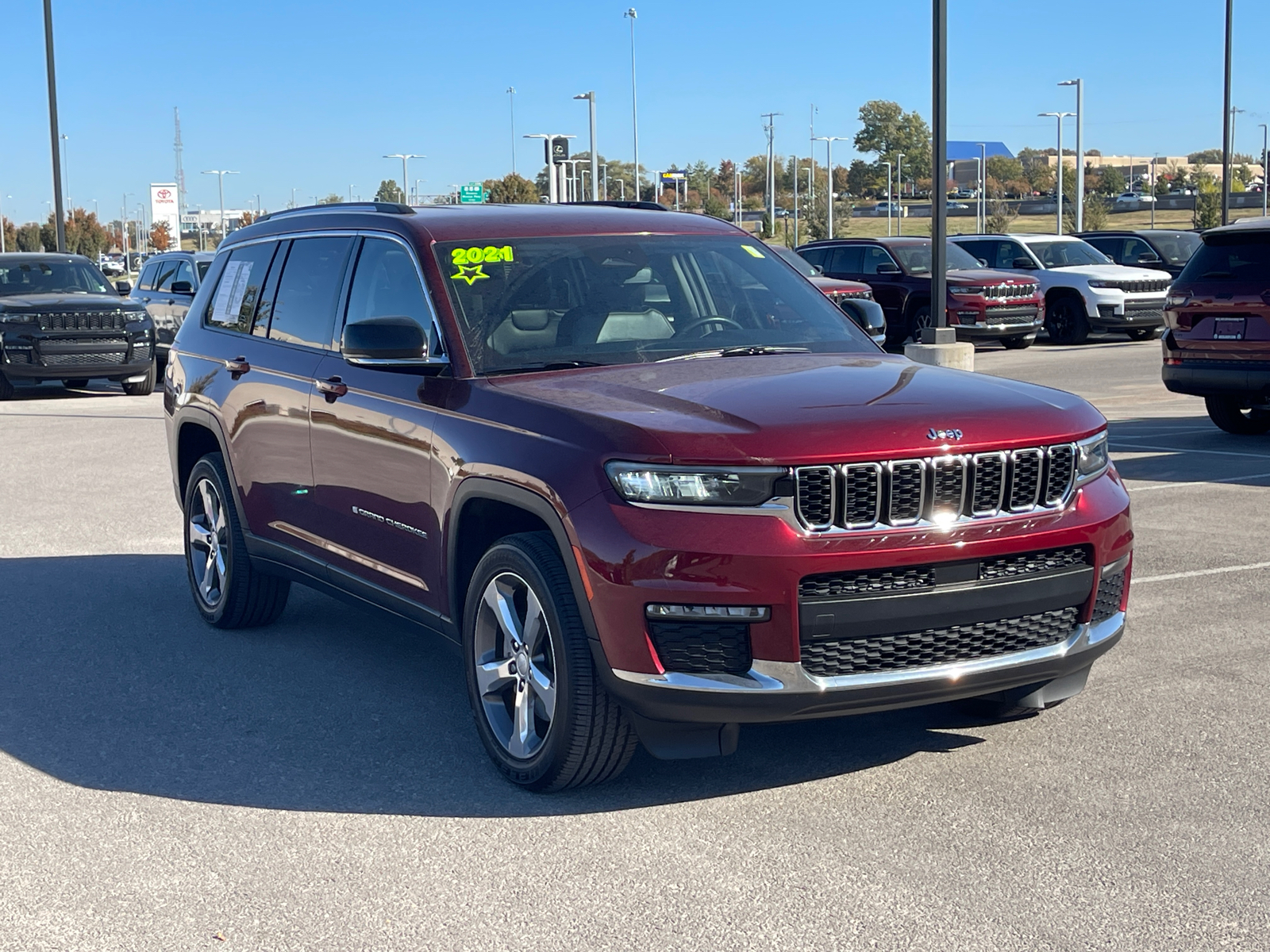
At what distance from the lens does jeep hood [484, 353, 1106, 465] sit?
14.2ft

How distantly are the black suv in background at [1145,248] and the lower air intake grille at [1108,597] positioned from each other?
1030 inches

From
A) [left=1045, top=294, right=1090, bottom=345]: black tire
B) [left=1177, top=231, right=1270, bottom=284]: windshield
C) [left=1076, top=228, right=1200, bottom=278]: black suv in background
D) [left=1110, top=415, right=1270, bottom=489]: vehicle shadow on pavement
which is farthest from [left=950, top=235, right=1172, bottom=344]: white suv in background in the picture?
[left=1177, top=231, right=1270, bottom=284]: windshield

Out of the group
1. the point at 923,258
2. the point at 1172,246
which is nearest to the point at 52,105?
the point at 923,258

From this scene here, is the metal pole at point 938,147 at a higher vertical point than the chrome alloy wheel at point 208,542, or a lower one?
higher

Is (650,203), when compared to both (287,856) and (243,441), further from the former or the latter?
(287,856)

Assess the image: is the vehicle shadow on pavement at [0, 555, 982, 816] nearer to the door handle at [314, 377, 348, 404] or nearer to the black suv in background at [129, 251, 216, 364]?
the door handle at [314, 377, 348, 404]

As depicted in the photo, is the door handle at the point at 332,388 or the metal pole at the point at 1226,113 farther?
the metal pole at the point at 1226,113

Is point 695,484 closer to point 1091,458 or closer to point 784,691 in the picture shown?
point 784,691

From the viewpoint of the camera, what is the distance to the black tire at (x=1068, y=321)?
87.5 ft

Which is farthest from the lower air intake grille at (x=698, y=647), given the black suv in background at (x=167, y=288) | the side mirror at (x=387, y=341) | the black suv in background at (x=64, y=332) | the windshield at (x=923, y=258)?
the windshield at (x=923, y=258)

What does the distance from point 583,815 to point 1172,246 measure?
2841 cm

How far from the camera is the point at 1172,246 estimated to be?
99.5 ft

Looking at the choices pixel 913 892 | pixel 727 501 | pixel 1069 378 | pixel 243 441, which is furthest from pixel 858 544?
pixel 1069 378

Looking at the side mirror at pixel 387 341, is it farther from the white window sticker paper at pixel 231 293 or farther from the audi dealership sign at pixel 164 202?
the audi dealership sign at pixel 164 202
